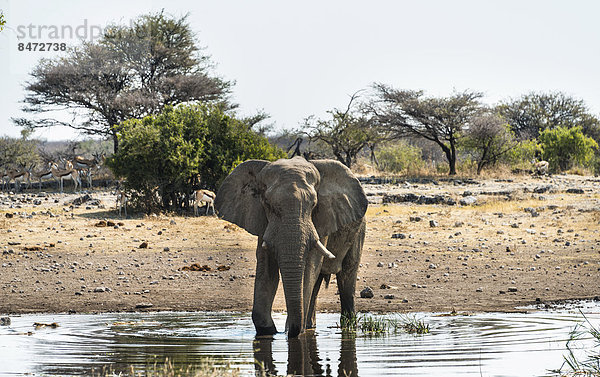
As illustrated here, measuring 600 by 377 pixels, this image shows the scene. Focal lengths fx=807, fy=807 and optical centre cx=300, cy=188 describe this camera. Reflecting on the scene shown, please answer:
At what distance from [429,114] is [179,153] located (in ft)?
75.2

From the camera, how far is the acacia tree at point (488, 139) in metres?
43.6

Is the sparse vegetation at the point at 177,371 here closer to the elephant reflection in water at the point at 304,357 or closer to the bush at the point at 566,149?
the elephant reflection in water at the point at 304,357

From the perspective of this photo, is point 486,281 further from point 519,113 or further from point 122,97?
point 519,113

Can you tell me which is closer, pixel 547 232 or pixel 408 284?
pixel 408 284

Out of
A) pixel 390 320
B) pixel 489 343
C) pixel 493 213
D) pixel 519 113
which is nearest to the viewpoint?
pixel 489 343

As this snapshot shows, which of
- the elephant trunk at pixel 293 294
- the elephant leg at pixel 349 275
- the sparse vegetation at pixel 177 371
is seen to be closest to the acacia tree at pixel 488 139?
the elephant leg at pixel 349 275

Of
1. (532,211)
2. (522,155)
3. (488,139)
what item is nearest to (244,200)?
(532,211)

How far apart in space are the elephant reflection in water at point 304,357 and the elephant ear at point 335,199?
1257 millimetres

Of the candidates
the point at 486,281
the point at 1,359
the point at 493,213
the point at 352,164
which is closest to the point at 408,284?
the point at 486,281

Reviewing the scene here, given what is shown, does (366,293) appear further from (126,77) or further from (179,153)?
(126,77)

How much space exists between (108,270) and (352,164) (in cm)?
3157

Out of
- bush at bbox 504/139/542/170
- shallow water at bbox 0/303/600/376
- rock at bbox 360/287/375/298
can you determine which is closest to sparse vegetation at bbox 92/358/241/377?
shallow water at bbox 0/303/600/376

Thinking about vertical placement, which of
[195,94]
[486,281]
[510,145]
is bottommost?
[486,281]

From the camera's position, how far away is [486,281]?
47.2 feet
